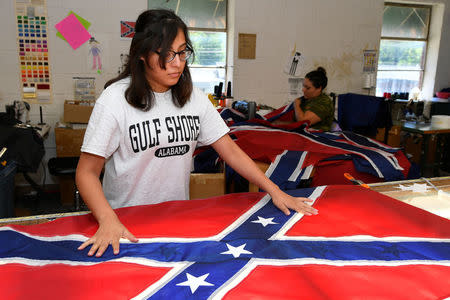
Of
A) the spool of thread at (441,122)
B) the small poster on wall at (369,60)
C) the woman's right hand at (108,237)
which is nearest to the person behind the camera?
the woman's right hand at (108,237)

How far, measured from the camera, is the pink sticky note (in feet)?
12.9

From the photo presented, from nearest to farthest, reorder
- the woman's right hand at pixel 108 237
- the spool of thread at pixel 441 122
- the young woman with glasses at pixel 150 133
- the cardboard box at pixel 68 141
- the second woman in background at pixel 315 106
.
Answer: the woman's right hand at pixel 108 237 → the young woman with glasses at pixel 150 133 → the second woman in background at pixel 315 106 → the cardboard box at pixel 68 141 → the spool of thread at pixel 441 122

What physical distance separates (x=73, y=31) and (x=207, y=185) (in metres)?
2.40

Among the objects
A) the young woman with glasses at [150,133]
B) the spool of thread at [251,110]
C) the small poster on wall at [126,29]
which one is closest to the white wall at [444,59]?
the spool of thread at [251,110]

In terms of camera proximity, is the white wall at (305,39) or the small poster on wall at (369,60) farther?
the small poster on wall at (369,60)

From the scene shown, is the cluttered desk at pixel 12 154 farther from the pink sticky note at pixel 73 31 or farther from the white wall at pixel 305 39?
the white wall at pixel 305 39

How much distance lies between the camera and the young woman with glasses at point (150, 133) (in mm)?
1229

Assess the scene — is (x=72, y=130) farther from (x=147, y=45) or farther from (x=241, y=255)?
(x=241, y=255)

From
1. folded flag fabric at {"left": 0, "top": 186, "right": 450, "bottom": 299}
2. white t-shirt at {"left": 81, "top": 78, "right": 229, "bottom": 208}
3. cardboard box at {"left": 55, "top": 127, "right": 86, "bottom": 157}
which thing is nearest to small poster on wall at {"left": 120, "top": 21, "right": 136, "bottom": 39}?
cardboard box at {"left": 55, "top": 127, "right": 86, "bottom": 157}

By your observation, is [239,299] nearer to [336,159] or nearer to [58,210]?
[336,159]

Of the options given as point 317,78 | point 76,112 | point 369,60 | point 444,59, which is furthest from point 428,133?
point 76,112

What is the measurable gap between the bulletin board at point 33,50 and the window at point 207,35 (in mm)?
1382

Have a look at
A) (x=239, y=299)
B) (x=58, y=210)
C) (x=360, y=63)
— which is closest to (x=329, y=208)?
(x=239, y=299)

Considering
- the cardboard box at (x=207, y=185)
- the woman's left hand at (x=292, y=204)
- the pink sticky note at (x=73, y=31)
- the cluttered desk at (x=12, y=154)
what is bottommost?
the cardboard box at (x=207, y=185)
